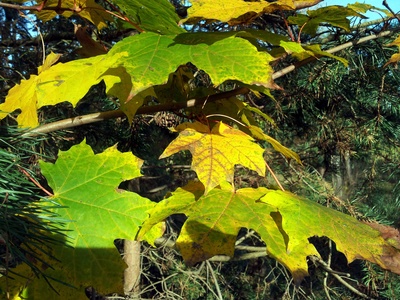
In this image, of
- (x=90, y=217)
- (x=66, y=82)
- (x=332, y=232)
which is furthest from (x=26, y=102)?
(x=332, y=232)

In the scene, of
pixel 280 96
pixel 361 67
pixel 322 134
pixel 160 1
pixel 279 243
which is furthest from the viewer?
pixel 322 134

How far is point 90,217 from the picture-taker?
21.1 inches

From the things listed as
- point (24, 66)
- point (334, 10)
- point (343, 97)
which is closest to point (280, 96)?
point (343, 97)

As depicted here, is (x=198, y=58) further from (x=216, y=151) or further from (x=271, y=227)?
(x=271, y=227)

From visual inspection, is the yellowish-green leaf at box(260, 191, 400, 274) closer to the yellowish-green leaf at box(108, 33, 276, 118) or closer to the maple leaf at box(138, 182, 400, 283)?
the maple leaf at box(138, 182, 400, 283)

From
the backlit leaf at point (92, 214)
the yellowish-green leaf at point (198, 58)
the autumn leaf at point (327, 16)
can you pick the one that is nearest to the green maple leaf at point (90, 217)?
the backlit leaf at point (92, 214)

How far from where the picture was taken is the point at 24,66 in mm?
1893

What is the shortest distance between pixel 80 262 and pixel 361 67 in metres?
1.69

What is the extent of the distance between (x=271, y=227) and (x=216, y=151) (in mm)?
114

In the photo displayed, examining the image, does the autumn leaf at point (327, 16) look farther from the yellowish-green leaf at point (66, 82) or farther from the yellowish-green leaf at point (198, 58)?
the yellowish-green leaf at point (66, 82)

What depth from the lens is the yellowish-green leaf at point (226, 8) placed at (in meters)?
0.52

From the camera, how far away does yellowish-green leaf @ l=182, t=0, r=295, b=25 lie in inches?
20.6

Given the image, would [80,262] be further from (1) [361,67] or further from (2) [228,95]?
(1) [361,67]

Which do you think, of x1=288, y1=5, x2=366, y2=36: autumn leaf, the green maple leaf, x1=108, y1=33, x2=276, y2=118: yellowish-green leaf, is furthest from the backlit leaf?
x1=288, y1=5, x2=366, y2=36: autumn leaf
